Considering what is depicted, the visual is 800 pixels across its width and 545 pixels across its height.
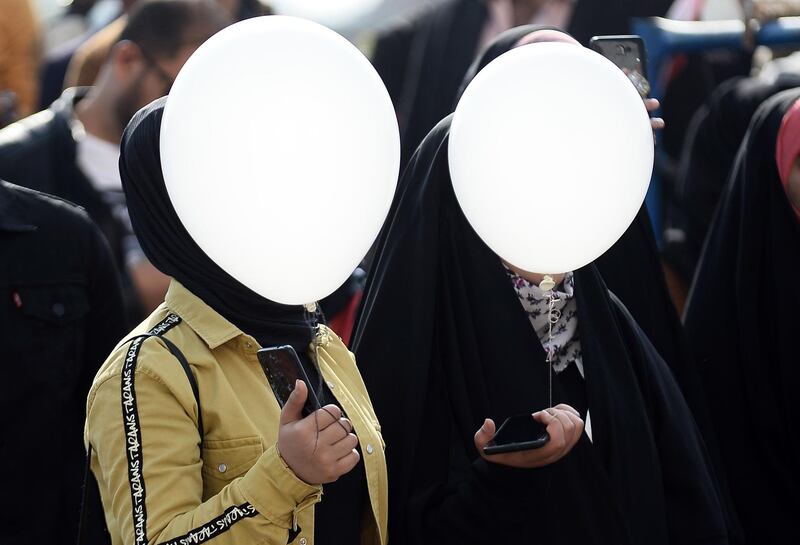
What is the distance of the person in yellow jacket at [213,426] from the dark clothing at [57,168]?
4.05 feet

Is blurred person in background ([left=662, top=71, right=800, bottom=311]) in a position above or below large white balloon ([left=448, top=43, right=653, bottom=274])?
below

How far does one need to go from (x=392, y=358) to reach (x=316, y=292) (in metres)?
0.60

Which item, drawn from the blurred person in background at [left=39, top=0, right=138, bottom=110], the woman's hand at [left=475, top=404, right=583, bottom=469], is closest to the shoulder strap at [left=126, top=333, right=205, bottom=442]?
the woman's hand at [left=475, top=404, right=583, bottom=469]

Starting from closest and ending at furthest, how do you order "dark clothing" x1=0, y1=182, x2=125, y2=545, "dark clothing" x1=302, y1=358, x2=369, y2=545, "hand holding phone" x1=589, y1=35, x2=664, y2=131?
1. "dark clothing" x1=302, y1=358, x2=369, y2=545
2. "dark clothing" x1=0, y1=182, x2=125, y2=545
3. "hand holding phone" x1=589, y1=35, x2=664, y2=131

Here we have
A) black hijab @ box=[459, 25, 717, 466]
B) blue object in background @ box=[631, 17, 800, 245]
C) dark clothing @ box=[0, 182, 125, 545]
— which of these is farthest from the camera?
blue object in background @ box=[631, 17, 800, 245]

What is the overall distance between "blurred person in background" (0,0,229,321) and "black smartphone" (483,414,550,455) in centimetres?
165

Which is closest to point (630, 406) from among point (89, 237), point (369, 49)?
point (89, 237)

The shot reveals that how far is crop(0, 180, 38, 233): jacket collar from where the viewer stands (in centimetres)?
250

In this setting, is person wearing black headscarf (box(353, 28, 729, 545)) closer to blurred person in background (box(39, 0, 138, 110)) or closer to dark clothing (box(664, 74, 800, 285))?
dark clothing (box(664, 74, 800, 285))

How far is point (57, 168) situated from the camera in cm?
334

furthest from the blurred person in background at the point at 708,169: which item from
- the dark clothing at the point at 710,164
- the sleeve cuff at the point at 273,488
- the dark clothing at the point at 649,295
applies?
the sleeve cuff at the point at 273,488

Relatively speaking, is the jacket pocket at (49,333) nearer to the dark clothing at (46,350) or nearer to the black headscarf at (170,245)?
the dark clothing at (46,350)

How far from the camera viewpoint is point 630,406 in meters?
2.44

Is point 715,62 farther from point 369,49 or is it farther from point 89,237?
point 89,237
